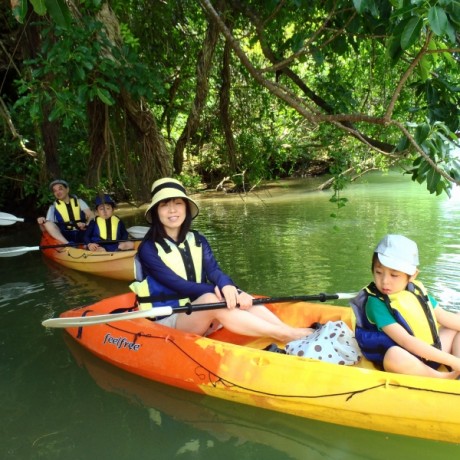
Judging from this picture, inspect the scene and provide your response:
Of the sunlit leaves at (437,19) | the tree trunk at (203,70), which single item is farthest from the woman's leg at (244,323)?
the tree trunk at (203,70)

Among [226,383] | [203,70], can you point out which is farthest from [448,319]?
[203,70]

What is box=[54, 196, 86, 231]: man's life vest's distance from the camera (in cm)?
716

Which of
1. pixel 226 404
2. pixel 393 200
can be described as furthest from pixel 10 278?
pixel 393 200

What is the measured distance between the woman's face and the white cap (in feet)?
4.42

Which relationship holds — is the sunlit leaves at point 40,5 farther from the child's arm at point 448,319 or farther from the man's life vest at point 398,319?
the child's arm at point 448,319

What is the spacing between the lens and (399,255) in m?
2.51

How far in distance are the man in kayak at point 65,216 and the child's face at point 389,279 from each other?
5.27 metres

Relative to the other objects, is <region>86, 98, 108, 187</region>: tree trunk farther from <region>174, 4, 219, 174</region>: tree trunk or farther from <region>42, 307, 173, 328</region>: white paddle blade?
<region>42, 307, 173, 328</region>: white paddle blade

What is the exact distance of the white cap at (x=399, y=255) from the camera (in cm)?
250

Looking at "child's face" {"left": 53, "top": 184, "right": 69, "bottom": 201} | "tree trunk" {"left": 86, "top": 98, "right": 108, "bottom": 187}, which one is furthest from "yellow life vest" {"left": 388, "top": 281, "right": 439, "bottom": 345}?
"child's face" {"left": 53, "top": 184, "right": 69, "bottom": 201}

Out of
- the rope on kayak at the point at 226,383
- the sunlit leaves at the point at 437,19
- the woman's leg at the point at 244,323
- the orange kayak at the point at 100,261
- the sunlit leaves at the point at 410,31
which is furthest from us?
the orange kayak at the point at 100,261

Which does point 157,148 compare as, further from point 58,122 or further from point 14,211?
point 14,211

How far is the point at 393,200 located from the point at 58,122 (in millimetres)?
7843

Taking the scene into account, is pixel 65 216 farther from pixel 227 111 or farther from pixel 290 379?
pixel 290 379
